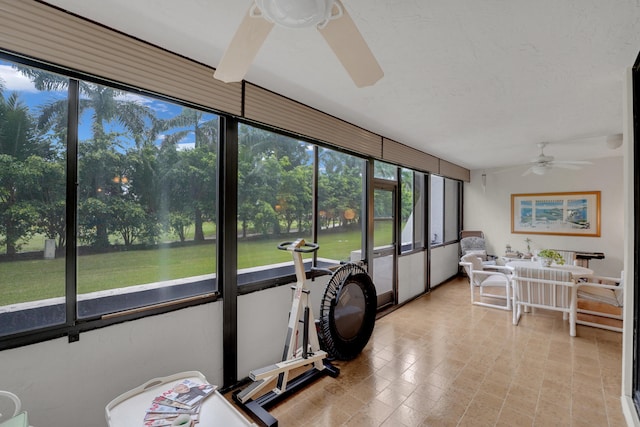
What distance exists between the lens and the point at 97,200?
1.85 meters

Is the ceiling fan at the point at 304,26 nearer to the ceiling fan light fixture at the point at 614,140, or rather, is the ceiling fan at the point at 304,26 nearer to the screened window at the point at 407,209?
the screened window at the point at 407,209

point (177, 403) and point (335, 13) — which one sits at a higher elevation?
point (335, 13)

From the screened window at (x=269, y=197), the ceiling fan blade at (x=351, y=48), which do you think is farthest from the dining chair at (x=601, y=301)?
the ceiling fan blade at (x=351, y=48)

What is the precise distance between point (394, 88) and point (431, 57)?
0.51 meters

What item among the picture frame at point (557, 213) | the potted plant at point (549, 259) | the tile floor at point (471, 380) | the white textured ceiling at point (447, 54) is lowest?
the tile floor at point (471, 380)

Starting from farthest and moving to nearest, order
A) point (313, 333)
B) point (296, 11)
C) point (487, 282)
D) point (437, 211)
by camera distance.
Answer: point (437, 211) < point (487, 282) < point (313, 333) < point (296, 11)

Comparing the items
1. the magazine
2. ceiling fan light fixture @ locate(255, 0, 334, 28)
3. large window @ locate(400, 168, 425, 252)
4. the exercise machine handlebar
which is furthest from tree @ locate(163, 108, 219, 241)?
large window @ locate(400, 168, 425, 252)

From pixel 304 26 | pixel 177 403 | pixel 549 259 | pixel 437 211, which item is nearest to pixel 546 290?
pixel 549 259

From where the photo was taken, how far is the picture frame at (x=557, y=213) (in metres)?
5.64

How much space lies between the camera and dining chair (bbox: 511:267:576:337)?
3.63 metres

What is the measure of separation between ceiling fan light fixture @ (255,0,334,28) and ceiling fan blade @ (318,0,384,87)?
0.25ft

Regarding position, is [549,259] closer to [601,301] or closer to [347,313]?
[601,301]

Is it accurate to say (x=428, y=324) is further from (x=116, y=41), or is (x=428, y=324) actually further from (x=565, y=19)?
(x=116, y=41)

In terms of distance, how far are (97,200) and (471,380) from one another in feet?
10.6
